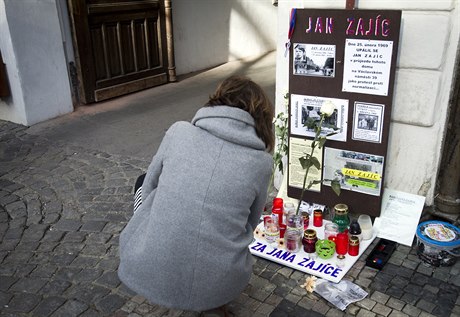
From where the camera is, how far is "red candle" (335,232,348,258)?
3.07 meters

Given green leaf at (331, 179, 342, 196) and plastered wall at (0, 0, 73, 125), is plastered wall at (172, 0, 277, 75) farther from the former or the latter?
green leaf at (331, 179, 342, 196)

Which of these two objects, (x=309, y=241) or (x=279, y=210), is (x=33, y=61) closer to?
(x=279, y=210)

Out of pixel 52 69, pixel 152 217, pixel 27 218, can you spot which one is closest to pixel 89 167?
pixel 27 218

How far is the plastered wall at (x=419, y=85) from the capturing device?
2.90 m

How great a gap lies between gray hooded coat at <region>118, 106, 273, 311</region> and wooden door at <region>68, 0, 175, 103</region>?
4.31 m

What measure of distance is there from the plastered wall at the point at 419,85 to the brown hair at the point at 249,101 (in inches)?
48.0

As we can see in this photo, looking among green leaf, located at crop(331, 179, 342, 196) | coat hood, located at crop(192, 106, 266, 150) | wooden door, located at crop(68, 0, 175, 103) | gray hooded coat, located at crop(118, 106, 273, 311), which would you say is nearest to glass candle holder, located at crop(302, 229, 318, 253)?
green leaf, located at crop(331, 179, 342, 196)

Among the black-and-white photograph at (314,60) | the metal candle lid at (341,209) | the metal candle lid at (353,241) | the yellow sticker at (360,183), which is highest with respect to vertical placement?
the black-and-white photograph at (314,60)

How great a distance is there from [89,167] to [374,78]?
9.26ft

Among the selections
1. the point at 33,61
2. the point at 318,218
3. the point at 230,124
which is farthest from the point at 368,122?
the point at 33,61

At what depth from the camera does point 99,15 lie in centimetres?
608

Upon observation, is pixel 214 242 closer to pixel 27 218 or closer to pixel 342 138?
pixel 342 138

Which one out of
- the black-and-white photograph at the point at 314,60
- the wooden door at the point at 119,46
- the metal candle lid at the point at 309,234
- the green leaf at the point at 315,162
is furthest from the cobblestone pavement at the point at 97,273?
the wooden door at the point at 119,46

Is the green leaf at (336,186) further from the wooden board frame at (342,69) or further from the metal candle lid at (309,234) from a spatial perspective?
the metal candle lid at (309,234)
